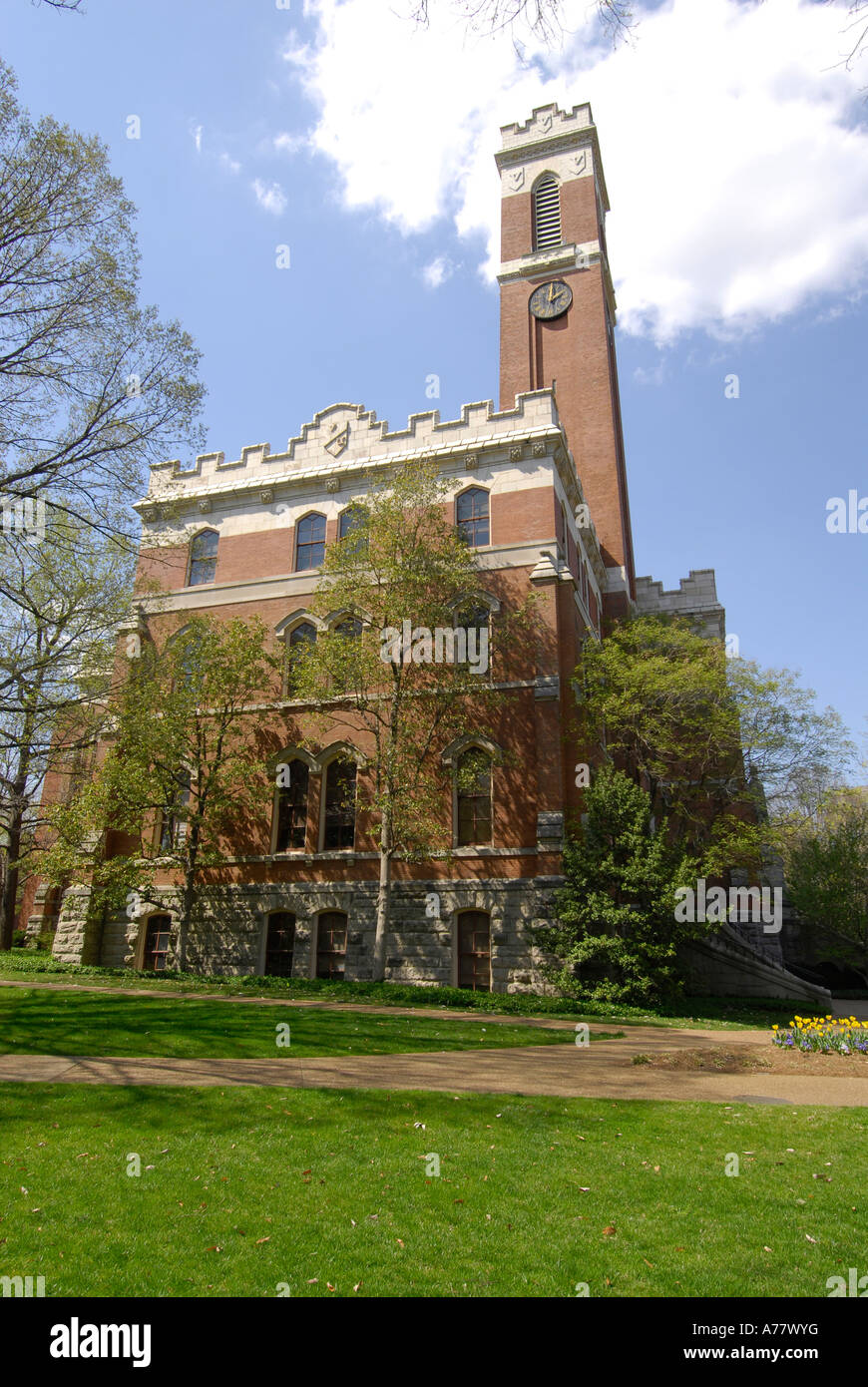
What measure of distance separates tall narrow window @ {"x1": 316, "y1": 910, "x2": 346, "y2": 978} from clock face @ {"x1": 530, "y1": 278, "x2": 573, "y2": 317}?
2640 centimetres

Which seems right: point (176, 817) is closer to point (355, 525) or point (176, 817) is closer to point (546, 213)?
point (355, 525)

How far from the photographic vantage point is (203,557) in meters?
28.3

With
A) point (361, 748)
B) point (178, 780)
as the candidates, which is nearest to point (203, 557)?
point (178, 780)

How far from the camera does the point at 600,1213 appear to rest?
616 centimetres

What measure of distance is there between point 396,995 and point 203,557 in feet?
54.9

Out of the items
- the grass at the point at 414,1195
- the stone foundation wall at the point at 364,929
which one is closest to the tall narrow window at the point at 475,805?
the stone foundation wall at the point at 364,929

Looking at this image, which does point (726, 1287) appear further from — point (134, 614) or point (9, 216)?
point (9, 216)

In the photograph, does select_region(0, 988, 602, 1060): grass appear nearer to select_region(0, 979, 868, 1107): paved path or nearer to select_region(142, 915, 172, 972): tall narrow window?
select_region(0, 979, 868, 1107): paved path

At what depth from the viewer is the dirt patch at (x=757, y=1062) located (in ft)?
38.8

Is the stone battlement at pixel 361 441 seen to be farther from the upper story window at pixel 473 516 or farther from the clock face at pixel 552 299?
the clock face at pixel 552 299

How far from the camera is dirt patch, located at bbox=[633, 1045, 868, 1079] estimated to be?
11820 mm

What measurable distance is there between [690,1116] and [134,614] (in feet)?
43.4
